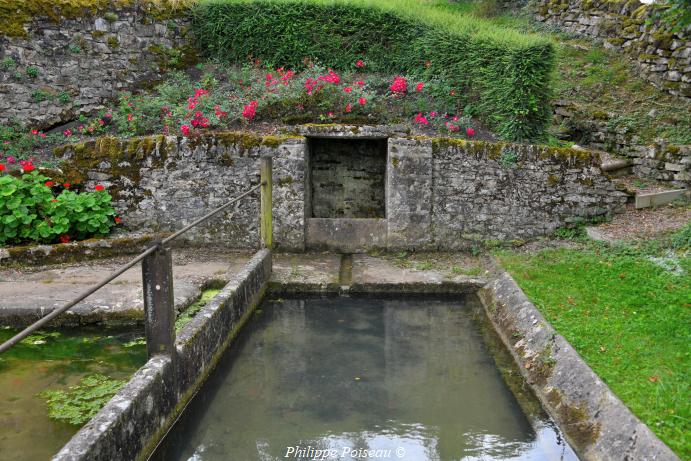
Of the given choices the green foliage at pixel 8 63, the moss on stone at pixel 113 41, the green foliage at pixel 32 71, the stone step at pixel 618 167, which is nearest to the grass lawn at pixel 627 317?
the stone step at pixel 618 167

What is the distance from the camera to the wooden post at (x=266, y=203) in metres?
8.12

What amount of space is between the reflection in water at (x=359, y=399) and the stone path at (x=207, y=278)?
859 mm

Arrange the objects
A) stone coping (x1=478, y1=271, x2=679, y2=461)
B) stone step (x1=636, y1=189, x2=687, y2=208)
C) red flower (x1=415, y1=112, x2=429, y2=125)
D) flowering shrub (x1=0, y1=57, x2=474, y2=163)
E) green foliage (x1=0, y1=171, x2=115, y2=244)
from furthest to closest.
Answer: red flower (x1=415, y1=112, x2=429, y2=125), flowering shrub (x1=0, y1=57, x2=474, y2=163), stone step (x1=636, y1=189, x2=687, y2=208), green foliage (x1=0, y1=171, x2=115, y2=244), stone coping (x1=478, y1=271, x2=679, y2=461)

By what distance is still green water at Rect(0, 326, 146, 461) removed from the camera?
4.20 metres

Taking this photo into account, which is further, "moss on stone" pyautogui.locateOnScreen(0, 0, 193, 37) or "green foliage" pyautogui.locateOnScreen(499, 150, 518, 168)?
"moss on stone" pyautogui.locateOnScreen(0, 0, 193, 37)

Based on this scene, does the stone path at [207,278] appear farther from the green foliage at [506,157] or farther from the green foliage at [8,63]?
the green foliage at [8,63]

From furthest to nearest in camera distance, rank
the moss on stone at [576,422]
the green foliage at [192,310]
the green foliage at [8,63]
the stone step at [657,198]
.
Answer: the green foliage at [8,63]
the stone step at [657,198]
the green foliage at [192,310]
the moss on stone at [576,422]

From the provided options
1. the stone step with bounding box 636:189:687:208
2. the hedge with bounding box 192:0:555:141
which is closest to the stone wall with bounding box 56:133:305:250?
the hedge with bounding box 192:0:555:141

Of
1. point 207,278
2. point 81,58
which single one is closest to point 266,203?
point 207,278

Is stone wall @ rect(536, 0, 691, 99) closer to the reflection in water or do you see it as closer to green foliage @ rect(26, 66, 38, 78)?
the reflection in water

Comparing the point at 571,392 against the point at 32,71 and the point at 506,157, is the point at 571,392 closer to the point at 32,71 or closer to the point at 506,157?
the point at 506,157

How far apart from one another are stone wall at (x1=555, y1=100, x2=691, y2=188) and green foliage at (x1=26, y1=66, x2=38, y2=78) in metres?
9.37

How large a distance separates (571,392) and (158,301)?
10.2ft

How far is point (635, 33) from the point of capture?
12508 millimetres
